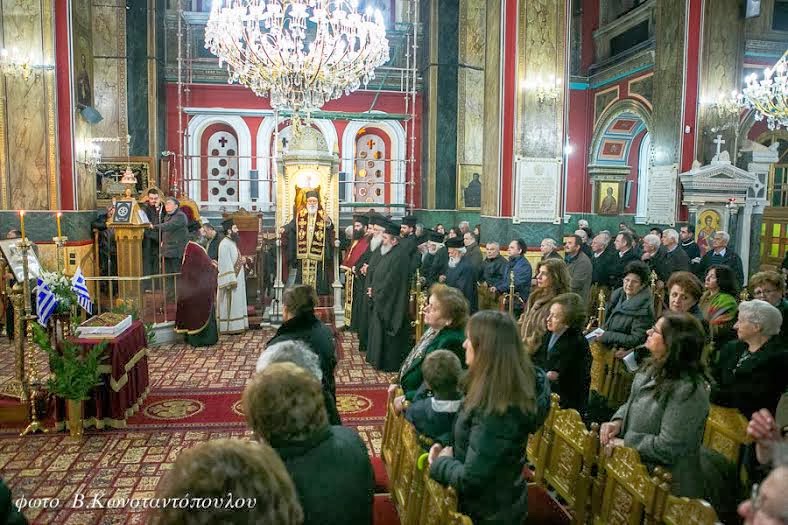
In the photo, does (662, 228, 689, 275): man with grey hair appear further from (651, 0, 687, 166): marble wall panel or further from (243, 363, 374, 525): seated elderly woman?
(243, 363, 374, 525): seated elderly woman

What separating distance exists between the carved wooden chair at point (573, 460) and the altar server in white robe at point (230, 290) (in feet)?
20.5

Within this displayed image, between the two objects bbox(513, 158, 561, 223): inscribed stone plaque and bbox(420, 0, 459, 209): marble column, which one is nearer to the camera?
bbox(513, 158, 561, 223): inscribed stone plaque

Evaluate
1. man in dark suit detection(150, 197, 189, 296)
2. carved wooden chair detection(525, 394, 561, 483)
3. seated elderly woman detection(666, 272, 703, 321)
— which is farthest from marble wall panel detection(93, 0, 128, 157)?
carved wooden chair detection(525, 394, 561, 483)

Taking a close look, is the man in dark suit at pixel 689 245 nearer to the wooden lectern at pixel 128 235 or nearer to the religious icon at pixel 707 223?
the religious icon at pixel 707 223

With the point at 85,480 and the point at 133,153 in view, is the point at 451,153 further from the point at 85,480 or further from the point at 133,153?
the point at 85,480

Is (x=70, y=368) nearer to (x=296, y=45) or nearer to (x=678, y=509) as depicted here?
(x=678, y=509)

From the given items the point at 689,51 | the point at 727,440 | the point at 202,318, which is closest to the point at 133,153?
the point at 202,318

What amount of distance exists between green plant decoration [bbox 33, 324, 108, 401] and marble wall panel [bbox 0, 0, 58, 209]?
20.6ft

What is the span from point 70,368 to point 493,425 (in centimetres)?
392

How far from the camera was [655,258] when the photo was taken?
361 inches

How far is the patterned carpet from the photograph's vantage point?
4227 millimetres

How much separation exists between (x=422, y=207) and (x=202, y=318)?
989cm

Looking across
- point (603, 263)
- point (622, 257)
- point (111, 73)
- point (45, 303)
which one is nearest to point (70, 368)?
point (45, 303)

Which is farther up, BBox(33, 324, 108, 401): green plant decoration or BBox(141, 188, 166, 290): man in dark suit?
Answer: BBox(141, 188, 166, 290): man in dark suit
